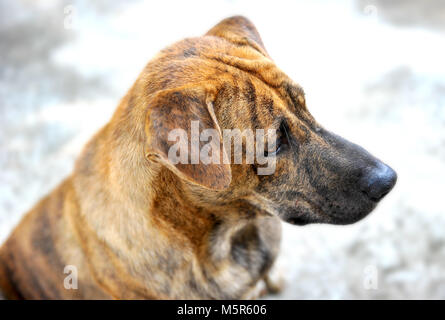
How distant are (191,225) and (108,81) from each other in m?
3.65

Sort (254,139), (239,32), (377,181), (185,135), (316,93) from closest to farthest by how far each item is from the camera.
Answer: (185,135) → (254,139) → (377,181) → (239,32) → (316,93)

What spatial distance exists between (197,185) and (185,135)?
0.38m

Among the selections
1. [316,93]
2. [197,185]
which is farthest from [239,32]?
[316,93]

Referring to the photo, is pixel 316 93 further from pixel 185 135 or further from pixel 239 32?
pixel 185 135

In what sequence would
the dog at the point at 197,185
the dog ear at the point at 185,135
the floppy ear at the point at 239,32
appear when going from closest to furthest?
the dog ear at the point at 185,135 → the dog at the point at 197,185 → the floppy ear at the point at 239,32

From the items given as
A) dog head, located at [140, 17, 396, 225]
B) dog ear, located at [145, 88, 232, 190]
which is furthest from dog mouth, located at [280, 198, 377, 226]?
dog ear, located at [145, 88, 232, 190]

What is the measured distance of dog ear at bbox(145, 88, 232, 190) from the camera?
1916 millimetres

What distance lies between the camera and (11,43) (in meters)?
6.16

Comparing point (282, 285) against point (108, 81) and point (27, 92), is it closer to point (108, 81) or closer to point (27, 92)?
point (108, 81)

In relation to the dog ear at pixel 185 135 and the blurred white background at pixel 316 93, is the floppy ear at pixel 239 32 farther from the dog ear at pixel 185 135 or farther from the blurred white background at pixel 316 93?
the blurred white background at pixel 316 93

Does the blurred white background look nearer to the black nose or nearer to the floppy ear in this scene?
the black nose

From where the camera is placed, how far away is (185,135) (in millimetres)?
1940

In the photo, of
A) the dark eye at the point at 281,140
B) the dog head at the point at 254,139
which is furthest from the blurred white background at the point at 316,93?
the dark eye at the point at 281,140

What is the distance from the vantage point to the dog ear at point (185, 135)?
1.92 meters
